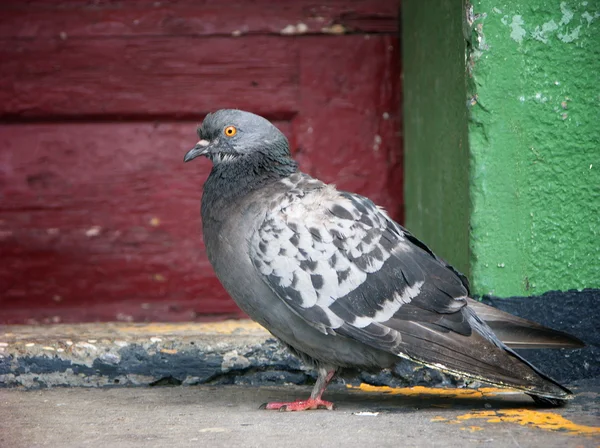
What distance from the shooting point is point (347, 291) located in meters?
2.75

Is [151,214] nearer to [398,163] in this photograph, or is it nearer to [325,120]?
[325,120]

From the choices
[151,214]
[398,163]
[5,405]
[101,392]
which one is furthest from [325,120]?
[5,405]

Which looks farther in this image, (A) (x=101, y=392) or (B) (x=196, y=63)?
(B) (x=196, y=63)

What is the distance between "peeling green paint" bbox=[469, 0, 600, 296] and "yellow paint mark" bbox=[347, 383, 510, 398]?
393 mm

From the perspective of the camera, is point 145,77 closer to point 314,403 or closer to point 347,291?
point 347,291

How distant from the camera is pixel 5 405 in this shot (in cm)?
297

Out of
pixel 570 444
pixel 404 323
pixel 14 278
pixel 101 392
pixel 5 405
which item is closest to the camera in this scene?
pixel 570 444

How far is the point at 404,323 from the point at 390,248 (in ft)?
0.89

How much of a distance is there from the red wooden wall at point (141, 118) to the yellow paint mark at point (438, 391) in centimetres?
104

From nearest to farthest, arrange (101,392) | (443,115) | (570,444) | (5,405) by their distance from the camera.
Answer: (570,444), (5,405), (101,392), (443,115)

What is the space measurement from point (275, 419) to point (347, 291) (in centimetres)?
48

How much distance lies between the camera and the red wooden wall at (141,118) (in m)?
3.89

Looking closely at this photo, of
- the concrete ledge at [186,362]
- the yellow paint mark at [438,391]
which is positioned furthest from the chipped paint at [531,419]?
the concrete ledge at [186,362]

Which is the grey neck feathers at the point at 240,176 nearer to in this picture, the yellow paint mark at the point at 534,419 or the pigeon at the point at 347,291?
the pigeon at the point at 347,291
